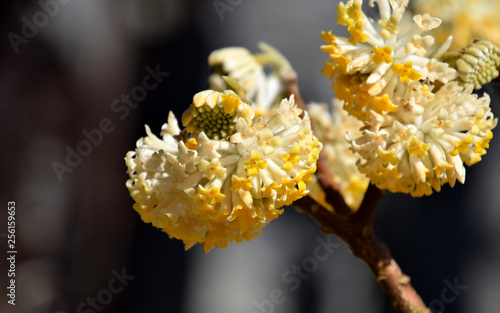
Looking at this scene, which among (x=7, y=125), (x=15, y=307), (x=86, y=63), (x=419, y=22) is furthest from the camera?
(x=86, y=63)

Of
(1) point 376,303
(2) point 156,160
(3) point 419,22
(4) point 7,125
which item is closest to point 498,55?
(3) point 419,22

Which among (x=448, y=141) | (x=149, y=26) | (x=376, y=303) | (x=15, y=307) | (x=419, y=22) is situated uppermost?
(x=419, y=22)

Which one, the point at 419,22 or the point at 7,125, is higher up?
the point at 419,22

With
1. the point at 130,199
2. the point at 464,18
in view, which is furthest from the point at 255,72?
the point at 130,199

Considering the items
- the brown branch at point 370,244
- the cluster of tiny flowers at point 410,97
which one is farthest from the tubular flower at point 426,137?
the brown branch at point 370,244

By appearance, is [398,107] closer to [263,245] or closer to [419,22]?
[419,22]

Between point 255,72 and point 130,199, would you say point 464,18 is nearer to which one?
point 255,72

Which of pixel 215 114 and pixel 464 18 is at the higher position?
pixel 215 114

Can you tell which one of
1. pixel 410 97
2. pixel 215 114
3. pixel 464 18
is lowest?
pixel 464 18
